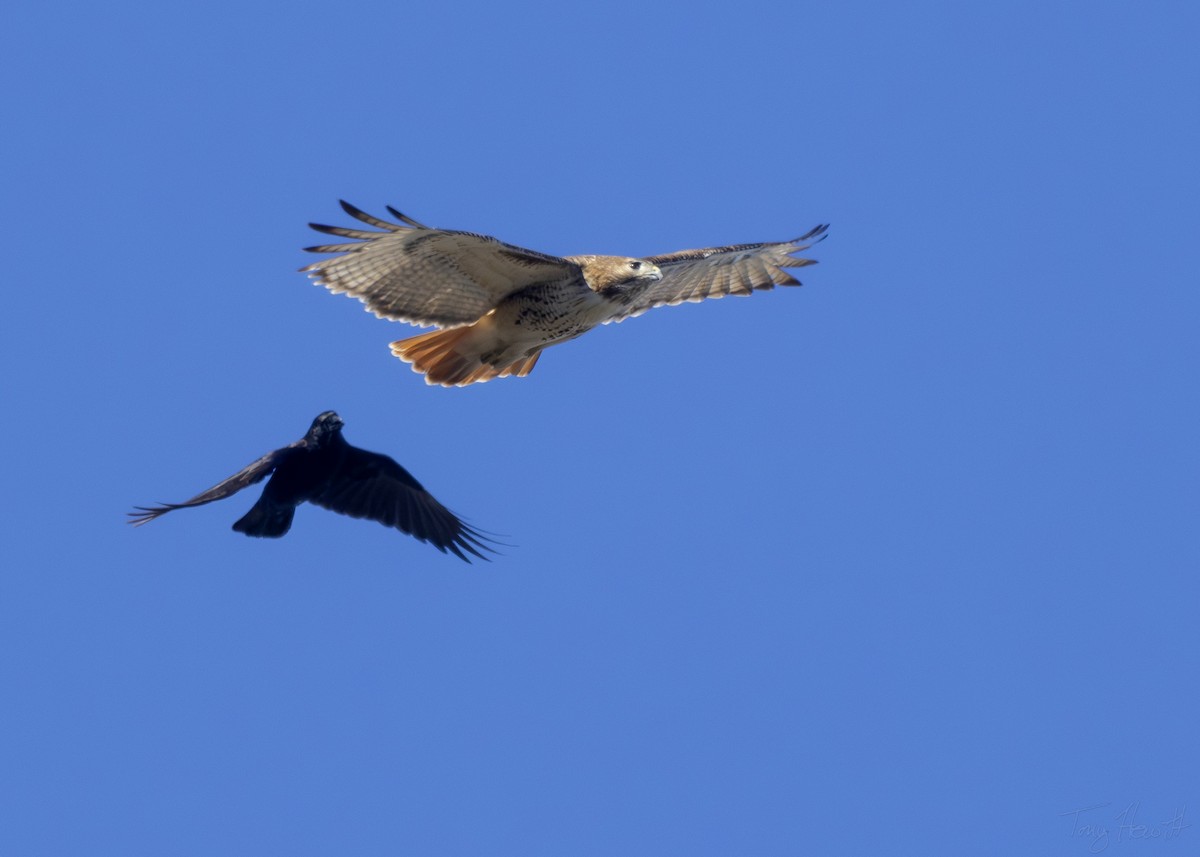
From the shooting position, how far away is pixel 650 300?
13.5 m

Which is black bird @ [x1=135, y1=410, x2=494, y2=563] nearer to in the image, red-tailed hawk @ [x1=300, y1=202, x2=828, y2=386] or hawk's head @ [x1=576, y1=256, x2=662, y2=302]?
red-tailed hawk @ [x1=300, y1=202, x2=828, y2=386]

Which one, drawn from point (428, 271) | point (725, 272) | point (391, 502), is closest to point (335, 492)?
point (391, 502)

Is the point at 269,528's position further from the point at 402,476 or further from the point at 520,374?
the point at 520,374

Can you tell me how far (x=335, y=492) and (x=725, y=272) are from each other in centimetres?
410

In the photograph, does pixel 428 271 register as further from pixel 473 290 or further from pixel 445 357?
pixel 445 357

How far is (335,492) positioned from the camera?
39.6ft

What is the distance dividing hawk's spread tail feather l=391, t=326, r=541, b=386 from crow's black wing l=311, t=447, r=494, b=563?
0.78m

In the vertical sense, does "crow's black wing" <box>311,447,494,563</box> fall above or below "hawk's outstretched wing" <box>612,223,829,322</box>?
below

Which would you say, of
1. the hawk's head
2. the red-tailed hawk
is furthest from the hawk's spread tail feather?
the hawk's head

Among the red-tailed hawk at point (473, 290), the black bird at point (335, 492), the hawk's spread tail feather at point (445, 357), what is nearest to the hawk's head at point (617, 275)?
the red-tailed hawk at point (473, 290)

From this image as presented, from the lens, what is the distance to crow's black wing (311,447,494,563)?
12.1 metres

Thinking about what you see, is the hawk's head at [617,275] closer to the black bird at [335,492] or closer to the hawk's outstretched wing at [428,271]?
the hawk's outstretched wing at [428,271]

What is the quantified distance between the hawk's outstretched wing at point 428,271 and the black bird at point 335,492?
0.99 metres

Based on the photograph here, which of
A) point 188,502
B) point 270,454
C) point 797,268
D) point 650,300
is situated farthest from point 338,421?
point 797,268
